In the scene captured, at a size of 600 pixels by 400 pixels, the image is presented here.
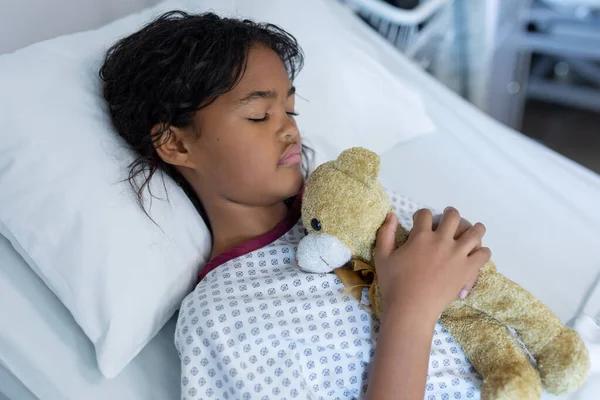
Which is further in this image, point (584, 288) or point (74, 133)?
point (584, 288)

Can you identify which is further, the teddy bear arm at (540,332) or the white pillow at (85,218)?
the white pillow at (85,218)

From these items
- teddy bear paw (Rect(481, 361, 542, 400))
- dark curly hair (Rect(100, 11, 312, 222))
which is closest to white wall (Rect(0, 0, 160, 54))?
dark curly hair (Rect(100, 11, 312, 222))

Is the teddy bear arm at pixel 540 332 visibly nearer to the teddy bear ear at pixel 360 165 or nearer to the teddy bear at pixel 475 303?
the teddy bear at pixel 475 303

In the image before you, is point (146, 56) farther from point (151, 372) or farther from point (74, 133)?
point (151, 372)

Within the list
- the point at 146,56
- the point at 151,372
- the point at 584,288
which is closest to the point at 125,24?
the point at 146,56

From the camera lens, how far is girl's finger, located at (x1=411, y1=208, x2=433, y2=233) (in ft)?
2.76

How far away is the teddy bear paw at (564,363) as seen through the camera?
750 mm

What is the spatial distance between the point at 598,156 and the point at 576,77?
63 cm

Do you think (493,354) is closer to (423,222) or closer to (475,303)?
(475,303)

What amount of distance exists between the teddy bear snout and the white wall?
74 cm

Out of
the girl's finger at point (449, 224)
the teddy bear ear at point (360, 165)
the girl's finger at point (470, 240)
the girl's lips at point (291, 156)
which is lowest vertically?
the girl's finger at point (470, 240)

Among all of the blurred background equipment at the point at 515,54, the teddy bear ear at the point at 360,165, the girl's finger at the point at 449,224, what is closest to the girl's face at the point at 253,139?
the teddy bear ear at the point at 360,165

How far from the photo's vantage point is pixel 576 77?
2.84m

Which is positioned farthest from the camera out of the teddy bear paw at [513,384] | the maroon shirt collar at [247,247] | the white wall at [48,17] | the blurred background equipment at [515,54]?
the blurred background equipment at [515,54]
